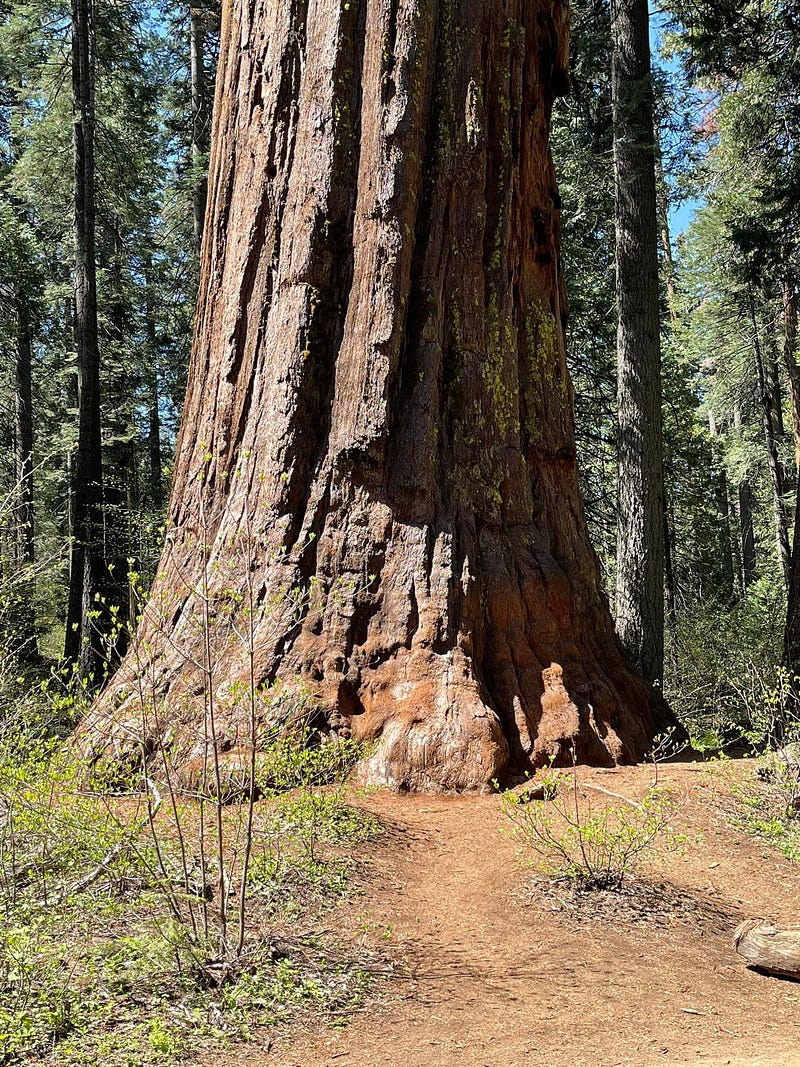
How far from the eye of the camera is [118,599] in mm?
13219

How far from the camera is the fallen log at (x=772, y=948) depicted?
138 inches

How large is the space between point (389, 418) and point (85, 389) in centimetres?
891

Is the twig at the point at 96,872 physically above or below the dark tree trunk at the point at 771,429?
below

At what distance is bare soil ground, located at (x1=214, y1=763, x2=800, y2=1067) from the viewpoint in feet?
9.20

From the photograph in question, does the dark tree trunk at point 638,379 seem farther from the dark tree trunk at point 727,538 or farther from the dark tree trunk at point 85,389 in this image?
the dark tree trunk at point 727,538

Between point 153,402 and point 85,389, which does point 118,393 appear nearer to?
point 153,402

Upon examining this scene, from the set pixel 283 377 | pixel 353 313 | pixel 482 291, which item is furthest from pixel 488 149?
pixel 283 377

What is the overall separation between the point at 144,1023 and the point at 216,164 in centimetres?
593

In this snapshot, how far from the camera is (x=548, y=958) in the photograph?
349cm

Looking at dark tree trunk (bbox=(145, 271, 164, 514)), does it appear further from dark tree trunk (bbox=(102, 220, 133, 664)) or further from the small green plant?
Answer: the small green plant

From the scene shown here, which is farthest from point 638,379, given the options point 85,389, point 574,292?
point 85,389

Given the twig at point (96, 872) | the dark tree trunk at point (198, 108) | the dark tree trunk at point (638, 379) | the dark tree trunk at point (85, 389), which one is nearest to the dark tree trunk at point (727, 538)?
the dark tree trunk at point (198, 108)

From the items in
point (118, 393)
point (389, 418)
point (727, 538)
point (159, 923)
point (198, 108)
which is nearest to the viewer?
point (159, 923)

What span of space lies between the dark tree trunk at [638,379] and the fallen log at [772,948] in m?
5.42
